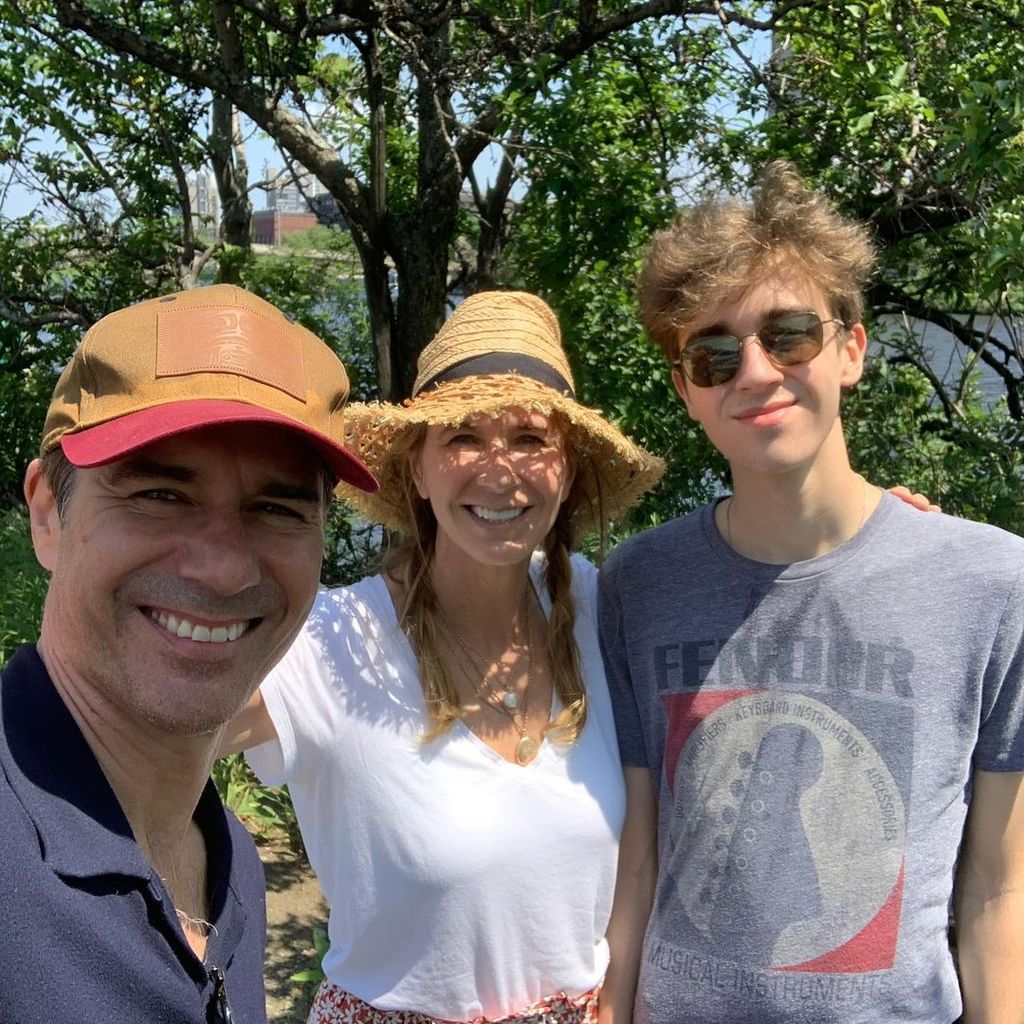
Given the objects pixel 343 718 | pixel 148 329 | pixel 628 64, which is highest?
pixel 628 64

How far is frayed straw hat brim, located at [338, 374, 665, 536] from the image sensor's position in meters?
2.13

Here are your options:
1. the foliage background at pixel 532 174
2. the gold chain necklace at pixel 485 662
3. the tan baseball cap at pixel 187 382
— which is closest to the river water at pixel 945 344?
the foliage background at pixel 532 174

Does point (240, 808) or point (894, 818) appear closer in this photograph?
point (894, 818)

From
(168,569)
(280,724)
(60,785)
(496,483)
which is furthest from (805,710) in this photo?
(60,785)

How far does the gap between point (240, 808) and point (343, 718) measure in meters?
2.82

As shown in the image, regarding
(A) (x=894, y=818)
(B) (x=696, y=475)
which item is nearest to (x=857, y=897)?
(A) (x=894, y=818)

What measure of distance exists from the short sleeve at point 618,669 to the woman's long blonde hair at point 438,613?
0.20 feet

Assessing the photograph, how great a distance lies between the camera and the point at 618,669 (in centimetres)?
213

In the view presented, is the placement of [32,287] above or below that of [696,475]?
above

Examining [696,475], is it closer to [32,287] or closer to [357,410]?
[357,410]

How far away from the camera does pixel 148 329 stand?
51.3 inches

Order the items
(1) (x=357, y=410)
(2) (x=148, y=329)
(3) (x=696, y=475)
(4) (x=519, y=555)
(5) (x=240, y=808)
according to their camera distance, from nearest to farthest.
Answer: (2) (x=148, y=329) → (4) (x=519, y=555) → (1) (x=357, y=410) → (5) (x=240, y=808) → (3) (x=696, y=475)

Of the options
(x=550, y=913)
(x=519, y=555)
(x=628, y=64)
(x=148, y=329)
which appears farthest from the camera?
(x=628, y=64)

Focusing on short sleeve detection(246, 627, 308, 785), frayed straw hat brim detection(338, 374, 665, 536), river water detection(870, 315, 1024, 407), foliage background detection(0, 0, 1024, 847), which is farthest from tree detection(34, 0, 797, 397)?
short sleeve detection(246, 627, 308, 785)
